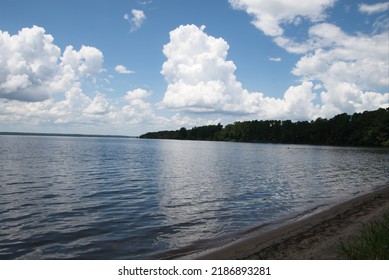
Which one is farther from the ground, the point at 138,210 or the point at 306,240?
the point at 306,240

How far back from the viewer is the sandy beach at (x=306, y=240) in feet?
39.6

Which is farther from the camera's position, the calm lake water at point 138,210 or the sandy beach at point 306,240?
the calm lake water at point 138,210

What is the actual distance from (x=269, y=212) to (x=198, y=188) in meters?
9.66

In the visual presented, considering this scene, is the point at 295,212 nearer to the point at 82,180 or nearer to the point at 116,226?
the point at 116,226

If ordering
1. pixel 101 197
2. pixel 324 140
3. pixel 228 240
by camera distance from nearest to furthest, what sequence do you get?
pixel 228 240 → pixel 101 197 → pixel 324 140

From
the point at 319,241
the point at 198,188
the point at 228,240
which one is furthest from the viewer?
the point at 198,188

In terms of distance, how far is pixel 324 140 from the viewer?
19775cm

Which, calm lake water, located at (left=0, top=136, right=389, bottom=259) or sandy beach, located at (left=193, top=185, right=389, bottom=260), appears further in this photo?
calm lake water, located at (left=0, top=136, right=389, bottom=259)

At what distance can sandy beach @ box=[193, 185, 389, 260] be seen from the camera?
12073 mm

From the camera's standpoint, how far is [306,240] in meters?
14.0

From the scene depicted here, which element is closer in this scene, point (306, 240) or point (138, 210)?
point (306, 240)

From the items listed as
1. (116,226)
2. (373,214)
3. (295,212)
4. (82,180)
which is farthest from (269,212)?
(82,180)
